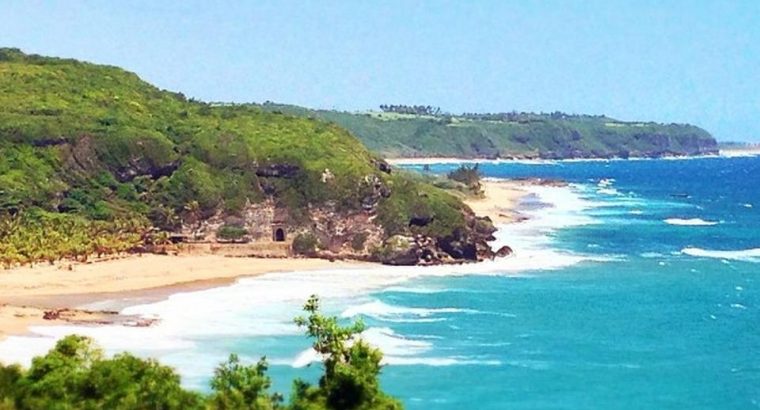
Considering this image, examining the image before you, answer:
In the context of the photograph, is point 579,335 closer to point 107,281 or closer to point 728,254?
point 107,281

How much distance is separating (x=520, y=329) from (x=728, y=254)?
156ft

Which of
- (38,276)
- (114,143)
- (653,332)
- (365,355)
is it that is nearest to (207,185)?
(114,143)

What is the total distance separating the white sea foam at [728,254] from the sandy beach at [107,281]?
3386 centimetres

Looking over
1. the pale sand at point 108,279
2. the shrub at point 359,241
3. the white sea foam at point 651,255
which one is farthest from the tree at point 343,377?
the white sea foam at point 651,255

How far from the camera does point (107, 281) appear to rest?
8819 cm

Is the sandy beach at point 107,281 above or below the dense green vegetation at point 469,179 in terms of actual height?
below

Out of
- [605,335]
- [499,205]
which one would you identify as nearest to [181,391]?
[605,335]

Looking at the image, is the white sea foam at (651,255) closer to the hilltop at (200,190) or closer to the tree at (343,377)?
the hilltop at (200,190)

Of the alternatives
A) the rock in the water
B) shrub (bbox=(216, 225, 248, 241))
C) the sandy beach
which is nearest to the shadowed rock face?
shrub (bbox=(216, 225, 248, 241))

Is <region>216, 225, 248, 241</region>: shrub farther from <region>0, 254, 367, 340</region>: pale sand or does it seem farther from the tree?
the tree

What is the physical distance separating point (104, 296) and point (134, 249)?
736 inches

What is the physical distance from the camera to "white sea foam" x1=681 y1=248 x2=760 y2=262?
11147 cm

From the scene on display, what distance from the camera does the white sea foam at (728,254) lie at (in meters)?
111

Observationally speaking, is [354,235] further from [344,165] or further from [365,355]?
[365,355]
